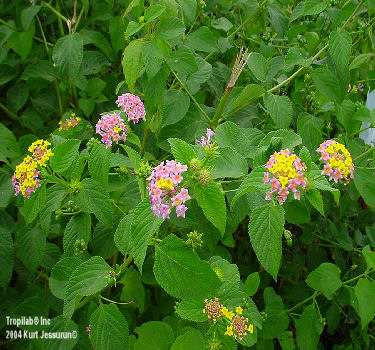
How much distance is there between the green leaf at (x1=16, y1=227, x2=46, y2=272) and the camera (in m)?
1.44

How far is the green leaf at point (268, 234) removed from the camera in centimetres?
91

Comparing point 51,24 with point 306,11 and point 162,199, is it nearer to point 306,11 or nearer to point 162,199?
point 306,11

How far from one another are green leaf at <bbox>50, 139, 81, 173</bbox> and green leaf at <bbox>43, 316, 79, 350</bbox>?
47 centimetres

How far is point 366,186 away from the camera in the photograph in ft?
4.57

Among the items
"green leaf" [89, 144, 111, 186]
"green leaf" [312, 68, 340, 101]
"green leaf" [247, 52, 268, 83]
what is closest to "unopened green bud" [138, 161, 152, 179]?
"green leaf" [89, 144, 111, 186]

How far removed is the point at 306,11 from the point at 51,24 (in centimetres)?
138

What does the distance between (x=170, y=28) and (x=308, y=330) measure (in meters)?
1.13

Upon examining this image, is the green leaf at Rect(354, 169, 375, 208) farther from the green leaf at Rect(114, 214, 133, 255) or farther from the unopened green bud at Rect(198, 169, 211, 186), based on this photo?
the green leaf at Rect(114, 214, 133, 255)

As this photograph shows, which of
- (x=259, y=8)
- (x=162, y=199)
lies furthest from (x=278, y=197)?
(x=259, y=8)

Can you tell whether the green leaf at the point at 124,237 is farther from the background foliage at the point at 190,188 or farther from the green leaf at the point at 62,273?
the green leaf at the point at 62,273

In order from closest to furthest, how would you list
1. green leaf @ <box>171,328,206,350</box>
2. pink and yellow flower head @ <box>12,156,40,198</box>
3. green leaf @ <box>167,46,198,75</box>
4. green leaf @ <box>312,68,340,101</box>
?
1. green leaf @ <box>171,328,206,350</box>
2. pink and yellow flower head @ <box>12,156,40,198</box>
3. green leaf @ <box>167,46,198,75</box>
4. green leaf @ <box>312,68,340,101</box>

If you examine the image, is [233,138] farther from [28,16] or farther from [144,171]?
[28,16]

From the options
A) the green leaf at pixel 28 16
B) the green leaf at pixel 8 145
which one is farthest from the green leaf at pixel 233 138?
the green leaf at pixel 28 16

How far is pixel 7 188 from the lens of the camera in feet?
4.99
